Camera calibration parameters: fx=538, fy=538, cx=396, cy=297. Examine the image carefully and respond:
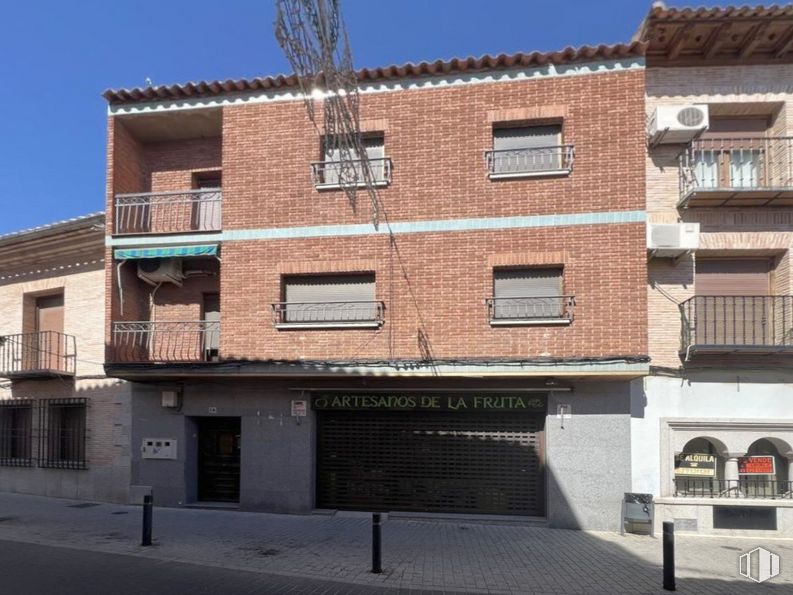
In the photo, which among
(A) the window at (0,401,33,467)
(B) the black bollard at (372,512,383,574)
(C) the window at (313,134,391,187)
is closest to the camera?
(B) the black bollard at (372,512,383,574)

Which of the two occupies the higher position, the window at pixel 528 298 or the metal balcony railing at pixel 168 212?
the metal balcony railing at pixel 168 212

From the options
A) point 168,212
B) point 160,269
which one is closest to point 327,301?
point 160,269

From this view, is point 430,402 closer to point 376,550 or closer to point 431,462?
point 431,462

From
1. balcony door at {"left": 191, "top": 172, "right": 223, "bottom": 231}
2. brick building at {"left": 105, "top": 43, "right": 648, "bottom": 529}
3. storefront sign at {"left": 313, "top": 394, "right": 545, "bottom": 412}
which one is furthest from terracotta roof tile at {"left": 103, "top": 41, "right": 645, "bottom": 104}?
storefront sign at {"left": 313, "top": 394, "right": 545, "bottom": 412}

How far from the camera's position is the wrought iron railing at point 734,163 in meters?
9.52

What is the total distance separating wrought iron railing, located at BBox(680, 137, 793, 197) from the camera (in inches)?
375

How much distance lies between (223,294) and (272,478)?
3671mm

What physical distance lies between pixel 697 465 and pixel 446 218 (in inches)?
243

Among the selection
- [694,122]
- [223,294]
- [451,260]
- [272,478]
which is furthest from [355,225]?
[694,122]

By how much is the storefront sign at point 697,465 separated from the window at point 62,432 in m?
12.1

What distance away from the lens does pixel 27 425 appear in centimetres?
1281

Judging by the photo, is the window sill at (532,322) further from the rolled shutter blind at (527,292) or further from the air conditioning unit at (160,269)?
the air conditioning unit at (160,269)

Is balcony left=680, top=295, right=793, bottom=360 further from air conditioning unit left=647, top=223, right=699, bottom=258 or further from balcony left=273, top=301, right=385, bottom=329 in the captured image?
balcony left=273, top=301, right=385, bottom=329

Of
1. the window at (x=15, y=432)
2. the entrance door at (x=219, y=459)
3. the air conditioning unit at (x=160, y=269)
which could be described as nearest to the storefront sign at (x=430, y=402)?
the entrance door at (x=219, y=459)
